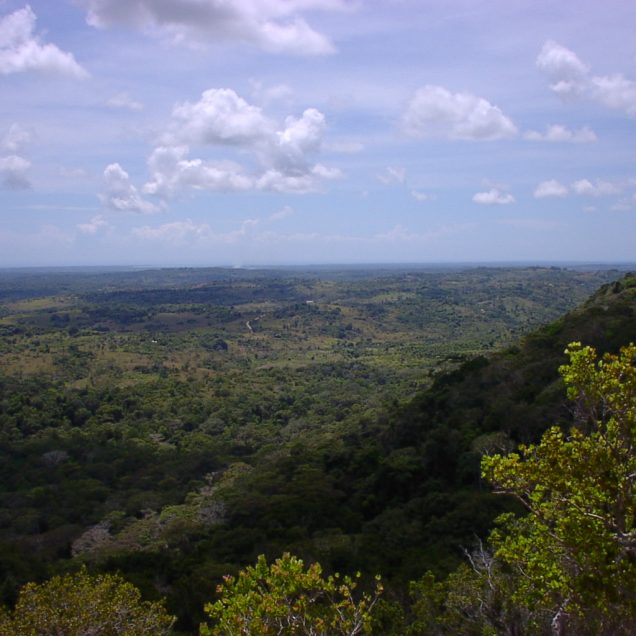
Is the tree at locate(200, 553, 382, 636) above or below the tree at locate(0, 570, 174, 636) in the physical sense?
above

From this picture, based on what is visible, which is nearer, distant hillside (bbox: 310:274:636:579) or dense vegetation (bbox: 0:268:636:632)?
distant hillside (bbox: 310:274:636:579)

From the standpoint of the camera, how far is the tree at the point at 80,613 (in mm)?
13516

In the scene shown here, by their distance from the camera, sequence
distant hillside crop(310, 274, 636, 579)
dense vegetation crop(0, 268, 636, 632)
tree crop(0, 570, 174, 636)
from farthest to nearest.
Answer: dense vegetation crop(0, 268, 636, 632), distant hillside crop(310, 274, 636, 579), tree crop(0, 570, 174, 636)

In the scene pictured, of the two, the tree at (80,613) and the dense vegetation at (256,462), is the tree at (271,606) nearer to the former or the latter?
the tree at (80,613)

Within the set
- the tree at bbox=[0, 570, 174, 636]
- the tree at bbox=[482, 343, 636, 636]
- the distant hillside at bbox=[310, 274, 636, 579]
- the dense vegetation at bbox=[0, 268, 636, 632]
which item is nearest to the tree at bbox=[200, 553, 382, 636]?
the tree at bbox=[482, 343, 636, 636]

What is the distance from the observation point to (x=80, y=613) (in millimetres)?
14133

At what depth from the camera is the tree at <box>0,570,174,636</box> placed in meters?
13.5

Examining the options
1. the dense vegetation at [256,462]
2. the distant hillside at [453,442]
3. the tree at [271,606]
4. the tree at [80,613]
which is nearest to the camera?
the tree at [271,606]

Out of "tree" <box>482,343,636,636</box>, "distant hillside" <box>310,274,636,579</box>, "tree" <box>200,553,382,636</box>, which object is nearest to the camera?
"tree" <box>482,343,636,636</box>

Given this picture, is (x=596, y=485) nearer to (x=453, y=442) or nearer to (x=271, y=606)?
(x=271, y=606)

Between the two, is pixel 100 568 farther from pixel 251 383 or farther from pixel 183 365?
pixel 183 365

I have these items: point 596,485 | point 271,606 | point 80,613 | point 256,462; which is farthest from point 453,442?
point 596,485

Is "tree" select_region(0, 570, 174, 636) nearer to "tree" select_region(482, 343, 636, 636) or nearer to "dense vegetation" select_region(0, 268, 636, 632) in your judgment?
"tree" select_region(482, 343, 636, 636)

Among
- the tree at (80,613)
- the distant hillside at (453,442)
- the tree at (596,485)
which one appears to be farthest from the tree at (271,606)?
the distant hillside at (453,442)
